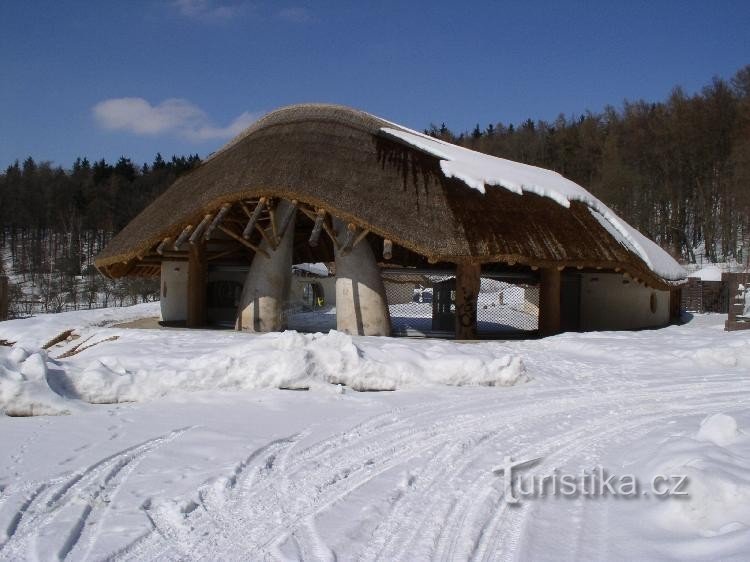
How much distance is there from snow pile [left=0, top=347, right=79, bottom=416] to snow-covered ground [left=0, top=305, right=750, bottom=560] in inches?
0.8

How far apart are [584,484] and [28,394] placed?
5719 mm

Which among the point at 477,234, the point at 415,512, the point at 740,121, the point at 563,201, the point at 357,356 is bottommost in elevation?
the point at 415,512

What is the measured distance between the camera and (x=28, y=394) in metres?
6.89

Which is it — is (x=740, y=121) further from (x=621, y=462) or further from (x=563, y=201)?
(x=621, y=462)

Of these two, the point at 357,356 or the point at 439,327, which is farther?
the point at 439,327

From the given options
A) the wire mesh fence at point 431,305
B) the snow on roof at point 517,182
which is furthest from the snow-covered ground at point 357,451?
the wire mesh fence at point 431,305

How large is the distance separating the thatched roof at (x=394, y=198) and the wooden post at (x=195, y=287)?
1.29 m

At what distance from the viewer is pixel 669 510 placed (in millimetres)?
4102

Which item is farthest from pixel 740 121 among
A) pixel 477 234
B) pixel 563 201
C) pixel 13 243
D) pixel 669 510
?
pixel 13 243

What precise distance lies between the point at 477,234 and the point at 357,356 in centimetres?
655


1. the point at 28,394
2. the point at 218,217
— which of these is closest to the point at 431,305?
the point at 218,217

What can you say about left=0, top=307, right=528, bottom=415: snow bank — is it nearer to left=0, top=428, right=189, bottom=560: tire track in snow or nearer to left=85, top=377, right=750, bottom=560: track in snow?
left=85, top=377, right=750, bottom=560: track in snow

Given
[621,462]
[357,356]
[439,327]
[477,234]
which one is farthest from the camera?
[439,327]

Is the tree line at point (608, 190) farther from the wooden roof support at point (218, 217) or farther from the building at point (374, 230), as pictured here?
the wooden roof support at point (218, 217)
